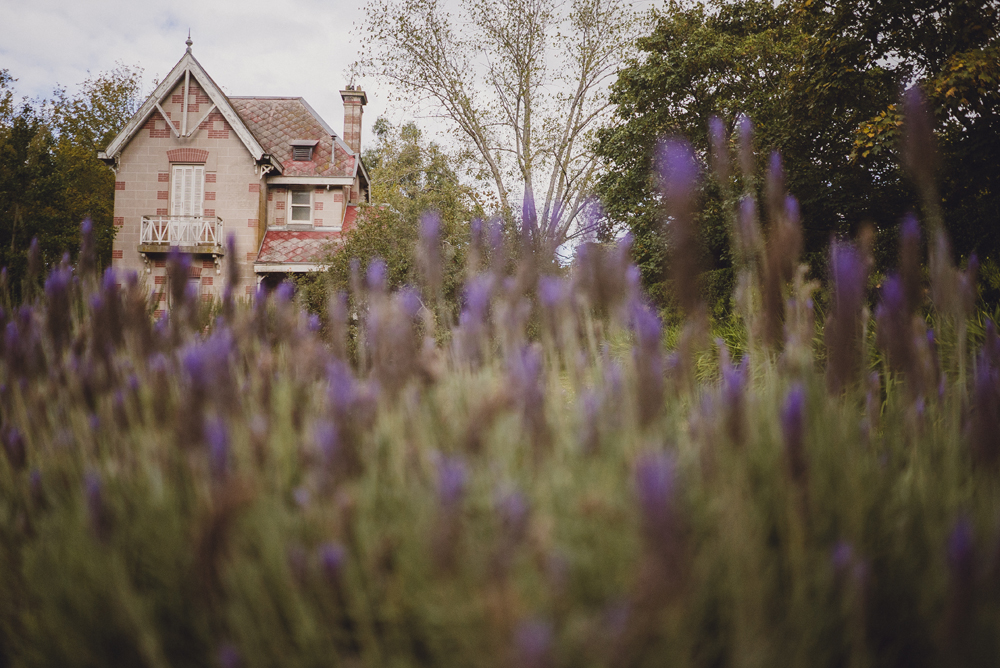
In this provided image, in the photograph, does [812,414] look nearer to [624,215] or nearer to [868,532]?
[868,532]

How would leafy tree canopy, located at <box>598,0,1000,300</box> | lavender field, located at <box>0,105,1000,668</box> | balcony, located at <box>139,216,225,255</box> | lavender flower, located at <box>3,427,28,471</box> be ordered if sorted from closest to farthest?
lavender field, located at <box>0,105,1000,668</box>
lavender flower, located at <box>3,427,28,471</box>
leafy tree canopy, located at <box>598,0,1000,300</box>
balcony, located at <box>139,216,225,255</box>

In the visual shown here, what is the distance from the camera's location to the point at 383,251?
11953 millimetres

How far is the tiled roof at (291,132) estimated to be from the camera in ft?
60.4

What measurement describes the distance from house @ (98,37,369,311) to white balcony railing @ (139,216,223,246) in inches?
1.1

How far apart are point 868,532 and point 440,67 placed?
21.0 metres

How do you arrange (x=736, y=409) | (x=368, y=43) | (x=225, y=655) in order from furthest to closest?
(x=368, y=43)
(x=736, y=409)
(x=225, y=655)

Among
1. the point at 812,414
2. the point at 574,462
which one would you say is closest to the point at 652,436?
the point at 574,462

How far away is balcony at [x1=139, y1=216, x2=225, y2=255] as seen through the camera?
16844 millimetres

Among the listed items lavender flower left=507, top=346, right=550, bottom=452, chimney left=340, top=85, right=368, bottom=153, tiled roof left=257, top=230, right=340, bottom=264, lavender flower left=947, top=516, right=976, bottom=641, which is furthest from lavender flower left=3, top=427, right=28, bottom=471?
chimney left=340, top=85, right=368, bottom=153

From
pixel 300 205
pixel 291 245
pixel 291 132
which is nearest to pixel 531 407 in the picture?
pixel 291 245

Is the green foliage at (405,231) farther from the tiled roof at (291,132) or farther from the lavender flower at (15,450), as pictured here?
the lavender flower at (15,450)

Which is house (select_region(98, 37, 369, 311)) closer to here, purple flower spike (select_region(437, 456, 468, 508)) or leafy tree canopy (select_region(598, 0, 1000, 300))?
leafy tree canopy (select_region(598, 0, 1000, 300))

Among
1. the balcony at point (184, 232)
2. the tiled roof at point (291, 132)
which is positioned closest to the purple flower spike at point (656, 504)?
the balcony at point (184, 232)

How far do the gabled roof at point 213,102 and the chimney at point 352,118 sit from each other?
3.51 meters
